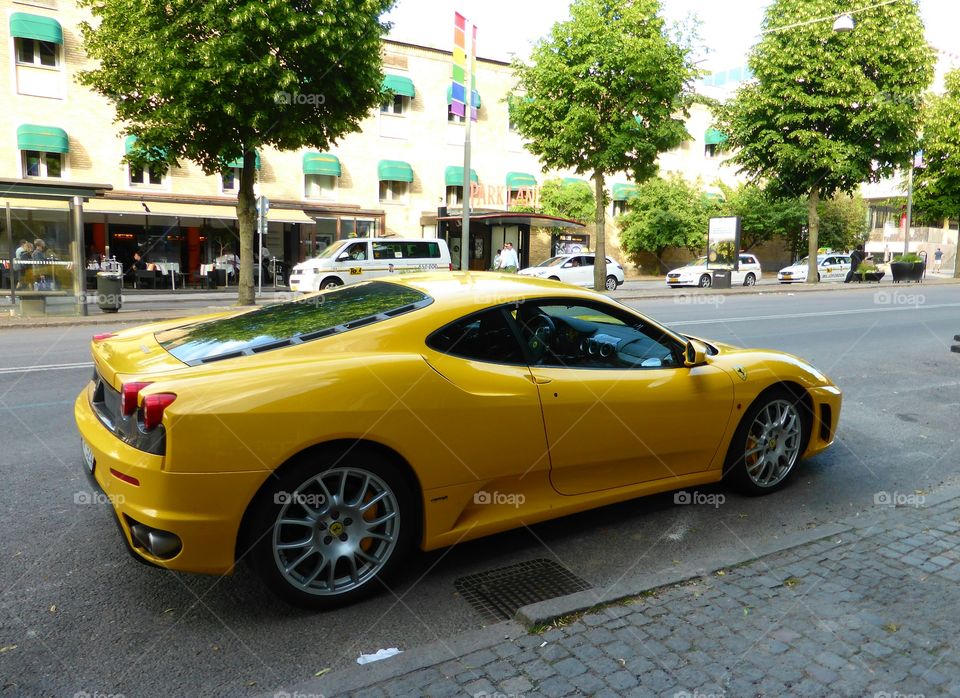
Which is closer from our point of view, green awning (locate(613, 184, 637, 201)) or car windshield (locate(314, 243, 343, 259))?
car windshield (locate(314, 243, 343, 259))

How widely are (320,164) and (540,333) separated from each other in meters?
29.6

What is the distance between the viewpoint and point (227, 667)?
2.90 m

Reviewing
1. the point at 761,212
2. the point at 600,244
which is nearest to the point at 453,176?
the point at 600,244

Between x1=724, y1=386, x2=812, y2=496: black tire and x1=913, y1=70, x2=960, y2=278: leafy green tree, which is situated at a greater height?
x1=913, y1=70, x2=960, y2=278: leafy green tree

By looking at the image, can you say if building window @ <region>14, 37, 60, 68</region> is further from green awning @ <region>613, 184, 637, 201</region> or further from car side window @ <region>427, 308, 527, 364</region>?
car side window @ <region>427, 308, 527, 364</region>

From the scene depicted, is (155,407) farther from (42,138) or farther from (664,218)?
(664,218)

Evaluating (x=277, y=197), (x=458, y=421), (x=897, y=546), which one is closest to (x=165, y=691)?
(x=458, y=421)

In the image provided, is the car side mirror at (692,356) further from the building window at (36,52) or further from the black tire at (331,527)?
the building window at (36,52)

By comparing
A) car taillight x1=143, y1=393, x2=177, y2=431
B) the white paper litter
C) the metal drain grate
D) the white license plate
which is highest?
car taillight x1=143, y1=393, x2=177, y2=431

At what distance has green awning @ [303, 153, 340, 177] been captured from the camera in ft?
104

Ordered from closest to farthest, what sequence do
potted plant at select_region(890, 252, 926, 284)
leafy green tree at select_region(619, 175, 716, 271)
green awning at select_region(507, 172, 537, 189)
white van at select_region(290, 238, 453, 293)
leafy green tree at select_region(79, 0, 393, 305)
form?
leafy green tree at select_region(79, 0, 393, 305), white van at select_region(290, 238, 453, 293), potted plant at select_region(890, 252, 926, 284), green awning at select_region(507, 172, 537, 189), leafy green tree at select_region(619, 175, 716, 271)

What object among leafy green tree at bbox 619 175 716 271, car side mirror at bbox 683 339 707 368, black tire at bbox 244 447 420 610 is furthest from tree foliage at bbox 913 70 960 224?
black tire at bbox 244 447 420 610

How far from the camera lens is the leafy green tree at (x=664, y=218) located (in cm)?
4116

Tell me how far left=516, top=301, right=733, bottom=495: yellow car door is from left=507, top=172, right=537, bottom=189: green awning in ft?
113
